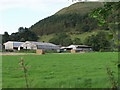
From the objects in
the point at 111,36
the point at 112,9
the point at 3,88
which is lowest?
the point at 3,88

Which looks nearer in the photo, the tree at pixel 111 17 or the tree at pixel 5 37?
the tree at pixel 111 17

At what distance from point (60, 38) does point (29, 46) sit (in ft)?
149

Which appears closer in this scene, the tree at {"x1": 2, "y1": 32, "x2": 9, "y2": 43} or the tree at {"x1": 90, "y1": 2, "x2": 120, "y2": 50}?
the tree at {"x1": 90, "y1": 2, "x2": 120, "y2": 50}

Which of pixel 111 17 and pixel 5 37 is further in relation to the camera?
pixel 5 37

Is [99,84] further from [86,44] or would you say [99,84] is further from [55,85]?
[86,44]

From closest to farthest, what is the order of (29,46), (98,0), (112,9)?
(98,0) < (112,9) < (29,46)

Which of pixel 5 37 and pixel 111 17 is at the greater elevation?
pixel 5 37

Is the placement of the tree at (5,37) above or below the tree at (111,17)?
above

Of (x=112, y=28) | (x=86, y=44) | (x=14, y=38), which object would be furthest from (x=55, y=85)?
(x=14, y=38)

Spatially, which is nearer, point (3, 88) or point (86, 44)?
point (3, 88)

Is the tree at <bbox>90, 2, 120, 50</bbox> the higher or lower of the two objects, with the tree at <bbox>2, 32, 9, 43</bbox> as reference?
lower

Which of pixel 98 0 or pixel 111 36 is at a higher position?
pixel 98 0

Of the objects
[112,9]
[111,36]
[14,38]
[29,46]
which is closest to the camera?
[111,36]

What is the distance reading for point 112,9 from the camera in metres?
3.84
